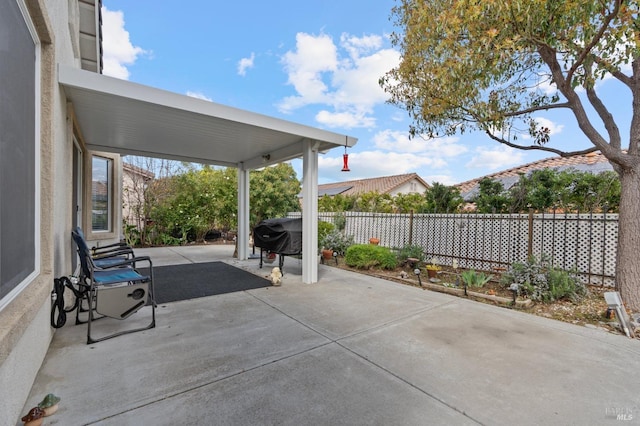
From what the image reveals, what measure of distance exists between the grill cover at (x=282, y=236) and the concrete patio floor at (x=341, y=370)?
207 cm

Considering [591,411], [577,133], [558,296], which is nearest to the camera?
[591,411]

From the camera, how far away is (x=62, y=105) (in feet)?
11.1

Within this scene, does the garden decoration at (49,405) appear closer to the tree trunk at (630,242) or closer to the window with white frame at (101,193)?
the window with white frame at (101,193)

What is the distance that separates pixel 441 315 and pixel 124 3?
25.6 feet

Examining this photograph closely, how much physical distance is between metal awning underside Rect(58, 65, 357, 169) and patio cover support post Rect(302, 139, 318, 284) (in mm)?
334

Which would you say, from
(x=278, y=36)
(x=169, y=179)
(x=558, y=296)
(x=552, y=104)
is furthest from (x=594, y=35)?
(x=169, y=179)

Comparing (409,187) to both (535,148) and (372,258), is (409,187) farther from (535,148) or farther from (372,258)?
(535,148)

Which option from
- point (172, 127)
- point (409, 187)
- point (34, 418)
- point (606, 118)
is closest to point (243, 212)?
point (172, 127)

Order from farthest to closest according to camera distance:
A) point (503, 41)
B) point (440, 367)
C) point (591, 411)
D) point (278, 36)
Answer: point (278, 36)
point (503, 41)
point (440, 367)
point (591, 411)

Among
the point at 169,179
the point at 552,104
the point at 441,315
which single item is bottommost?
the point at 441,315

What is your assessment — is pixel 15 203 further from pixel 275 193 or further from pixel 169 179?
pixel 169 179

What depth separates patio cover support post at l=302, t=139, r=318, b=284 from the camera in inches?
211

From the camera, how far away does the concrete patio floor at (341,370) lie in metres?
1.90

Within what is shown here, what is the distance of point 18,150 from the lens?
1.87 metres
